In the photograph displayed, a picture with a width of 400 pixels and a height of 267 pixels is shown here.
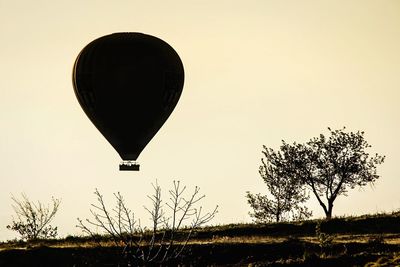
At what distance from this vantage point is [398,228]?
2004 inches

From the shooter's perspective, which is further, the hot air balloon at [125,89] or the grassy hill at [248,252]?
the hot air balloon at [125,89]

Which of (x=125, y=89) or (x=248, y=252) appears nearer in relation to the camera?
(x=248, y=252)

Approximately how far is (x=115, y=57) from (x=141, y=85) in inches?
86.1

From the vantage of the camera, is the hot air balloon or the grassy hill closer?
the grassy hill

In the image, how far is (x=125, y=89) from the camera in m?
44.7

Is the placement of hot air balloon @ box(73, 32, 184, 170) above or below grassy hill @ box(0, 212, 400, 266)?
above

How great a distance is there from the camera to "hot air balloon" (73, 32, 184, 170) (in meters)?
44.1

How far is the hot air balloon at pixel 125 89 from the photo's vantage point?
44062 millimetres

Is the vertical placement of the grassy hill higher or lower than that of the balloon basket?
lower

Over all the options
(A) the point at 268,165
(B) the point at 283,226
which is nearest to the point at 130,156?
(B) the point at 283,226

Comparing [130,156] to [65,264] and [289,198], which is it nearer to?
[65,264]

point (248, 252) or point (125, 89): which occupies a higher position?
point (125, 89)

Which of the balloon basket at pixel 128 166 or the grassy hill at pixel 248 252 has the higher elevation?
the balloon basket at pixel 128 166

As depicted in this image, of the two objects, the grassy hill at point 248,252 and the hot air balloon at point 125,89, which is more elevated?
the hot air balloon at point 125,89
